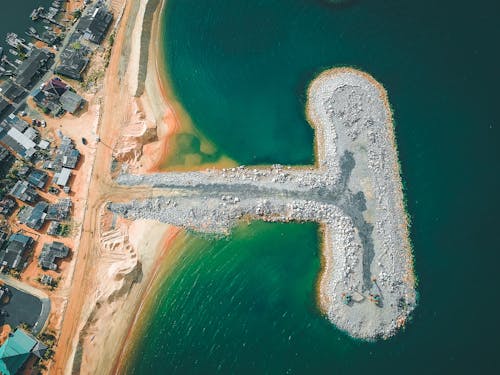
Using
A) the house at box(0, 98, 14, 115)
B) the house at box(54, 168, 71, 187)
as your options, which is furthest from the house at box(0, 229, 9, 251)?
the house at box(0, 98, 14, 115)

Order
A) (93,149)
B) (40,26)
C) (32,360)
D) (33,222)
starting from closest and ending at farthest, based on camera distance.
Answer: (32,360) < (33,222) < (93,149) < (40,26)

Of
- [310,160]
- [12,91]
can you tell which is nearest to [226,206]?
[310,160]

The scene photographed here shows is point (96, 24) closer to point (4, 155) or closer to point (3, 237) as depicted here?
point (4, 155)

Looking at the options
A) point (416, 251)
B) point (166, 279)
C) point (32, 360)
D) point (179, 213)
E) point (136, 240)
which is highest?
point (416, 251)

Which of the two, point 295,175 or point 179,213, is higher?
point 295,175

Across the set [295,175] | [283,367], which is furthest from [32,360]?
[295,175]

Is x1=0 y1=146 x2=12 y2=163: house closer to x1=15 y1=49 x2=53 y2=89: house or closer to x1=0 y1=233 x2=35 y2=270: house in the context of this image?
x1=15 y1=49 x2=53 y2=89: house

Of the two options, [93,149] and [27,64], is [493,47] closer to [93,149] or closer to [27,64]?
[93,149]
